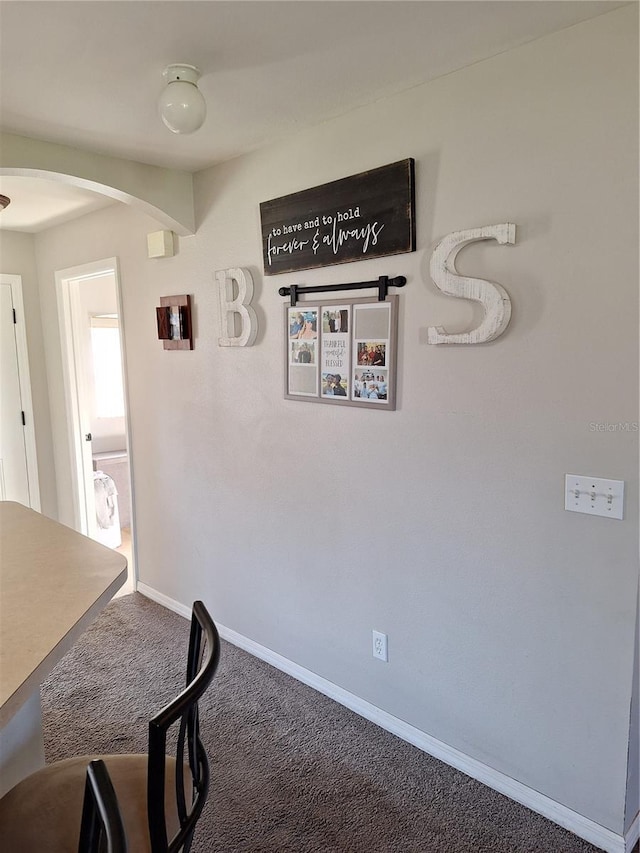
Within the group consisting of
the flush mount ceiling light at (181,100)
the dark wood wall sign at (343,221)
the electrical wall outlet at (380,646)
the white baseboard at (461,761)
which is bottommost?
the white baseboard at (461,761)

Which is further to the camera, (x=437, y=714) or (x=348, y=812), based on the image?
(x=437, y=714)

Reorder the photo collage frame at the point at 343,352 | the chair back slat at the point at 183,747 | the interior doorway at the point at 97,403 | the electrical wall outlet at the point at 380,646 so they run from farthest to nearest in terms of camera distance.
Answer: the interior doorway at the point at 97,403
the electrical wall outlet at the point at 380,646
the photo collage frame at the point at 343,352
the chair back slat at the point at 183,747

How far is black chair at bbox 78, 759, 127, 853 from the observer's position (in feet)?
2.15

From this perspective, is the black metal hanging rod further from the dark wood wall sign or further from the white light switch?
the white light switch

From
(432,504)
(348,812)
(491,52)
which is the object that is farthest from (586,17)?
(348,812)

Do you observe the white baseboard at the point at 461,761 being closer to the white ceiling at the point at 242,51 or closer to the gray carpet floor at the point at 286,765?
the gray carpet floor at the point at 286,765

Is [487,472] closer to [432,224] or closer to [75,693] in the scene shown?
[432,224]

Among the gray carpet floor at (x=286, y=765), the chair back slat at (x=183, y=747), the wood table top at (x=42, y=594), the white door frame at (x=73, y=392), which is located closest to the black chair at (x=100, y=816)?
the chair back slat at (x=183, y=747)

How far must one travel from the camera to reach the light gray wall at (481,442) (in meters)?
1.50

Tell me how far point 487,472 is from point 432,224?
816 millimetres

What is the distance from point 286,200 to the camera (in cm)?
220

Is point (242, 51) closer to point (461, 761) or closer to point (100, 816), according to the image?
point (100, 816)

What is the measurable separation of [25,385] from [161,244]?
6.53 ft

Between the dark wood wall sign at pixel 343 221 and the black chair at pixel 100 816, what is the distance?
5.40 feet
